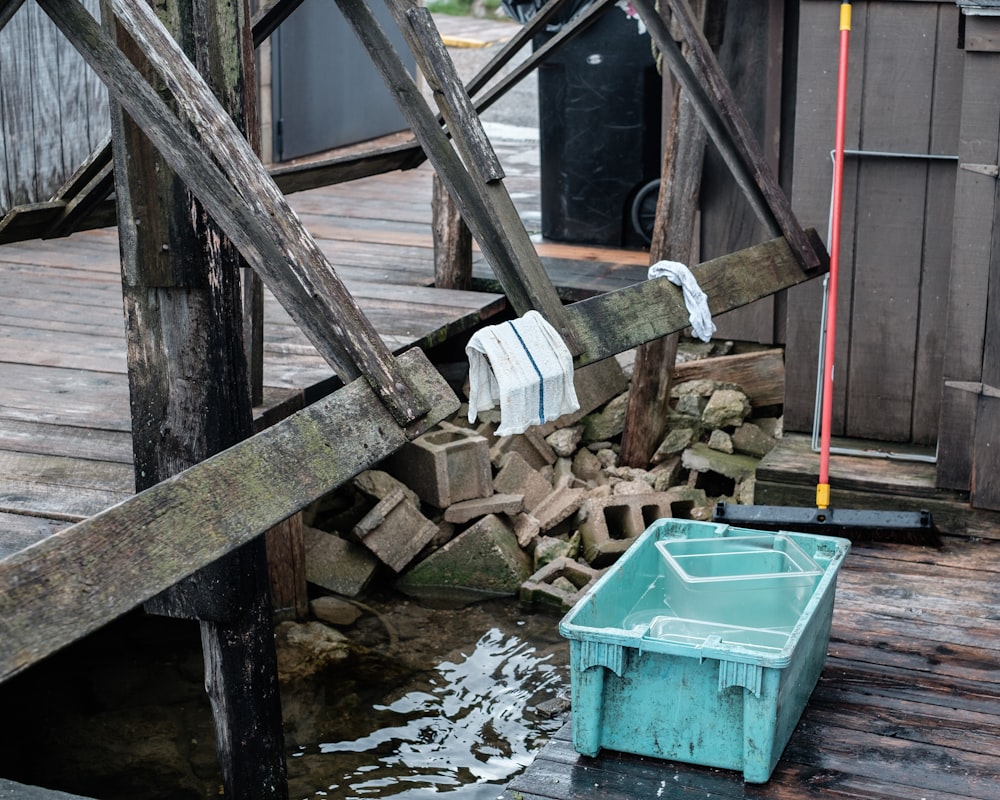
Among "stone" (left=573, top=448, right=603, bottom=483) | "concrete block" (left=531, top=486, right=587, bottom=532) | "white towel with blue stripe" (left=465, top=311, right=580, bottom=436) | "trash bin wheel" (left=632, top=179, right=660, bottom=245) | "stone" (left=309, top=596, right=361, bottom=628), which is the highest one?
"trash bin wheel" (left=632, top=179, right=660, bottom=245)

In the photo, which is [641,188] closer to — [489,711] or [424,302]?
[424,302]

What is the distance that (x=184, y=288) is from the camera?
3945 mm

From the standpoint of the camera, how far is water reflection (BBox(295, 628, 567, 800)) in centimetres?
483

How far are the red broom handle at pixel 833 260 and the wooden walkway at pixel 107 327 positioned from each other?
1.87 metres

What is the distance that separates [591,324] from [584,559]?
73.0 inches

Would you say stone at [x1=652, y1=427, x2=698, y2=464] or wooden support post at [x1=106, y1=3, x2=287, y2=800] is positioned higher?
wooden support post at [x1=106, y1=3, x2=287, y2=800]

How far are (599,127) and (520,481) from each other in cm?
262

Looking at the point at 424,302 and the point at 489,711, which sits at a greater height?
the point at 424,302

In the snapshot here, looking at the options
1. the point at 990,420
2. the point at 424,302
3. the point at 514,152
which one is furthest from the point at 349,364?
the point at 514,152

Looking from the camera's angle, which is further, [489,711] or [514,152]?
[514,152]

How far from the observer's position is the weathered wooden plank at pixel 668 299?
15.9 ft

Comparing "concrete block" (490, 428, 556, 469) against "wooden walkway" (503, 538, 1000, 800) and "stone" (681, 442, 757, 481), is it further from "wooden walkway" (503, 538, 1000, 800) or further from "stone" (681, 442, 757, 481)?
"wooden walkway" (503, 538, 1000, 800)

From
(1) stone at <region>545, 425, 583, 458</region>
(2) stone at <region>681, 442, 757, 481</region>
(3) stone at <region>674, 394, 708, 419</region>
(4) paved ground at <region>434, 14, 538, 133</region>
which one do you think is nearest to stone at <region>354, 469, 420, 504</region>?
Answer: (1) stone at <region>545, 425, 583, 458</region>

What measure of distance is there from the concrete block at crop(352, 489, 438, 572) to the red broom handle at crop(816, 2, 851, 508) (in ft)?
5.82
